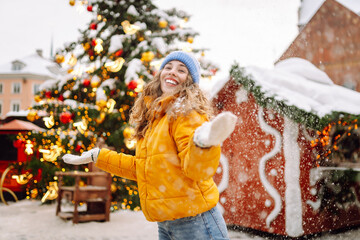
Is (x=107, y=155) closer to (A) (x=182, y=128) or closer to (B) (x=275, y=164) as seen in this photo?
(A) (x=182, y=128)

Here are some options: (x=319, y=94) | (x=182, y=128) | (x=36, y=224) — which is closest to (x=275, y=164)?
(x=319, y=94)

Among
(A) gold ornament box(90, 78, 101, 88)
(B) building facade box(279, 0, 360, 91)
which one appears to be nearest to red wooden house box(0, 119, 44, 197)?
(A) gold ornament box(90, 78, 101, 88)

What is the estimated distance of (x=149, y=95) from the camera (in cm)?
194

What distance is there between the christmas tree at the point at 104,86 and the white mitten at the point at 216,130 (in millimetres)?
5079

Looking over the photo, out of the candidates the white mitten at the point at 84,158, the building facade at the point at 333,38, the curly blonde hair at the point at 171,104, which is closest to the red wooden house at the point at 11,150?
the white mitten at the point at 84,158

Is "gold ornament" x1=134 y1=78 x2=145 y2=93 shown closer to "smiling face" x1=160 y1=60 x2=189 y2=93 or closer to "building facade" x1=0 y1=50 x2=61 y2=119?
"smiling face" x1=160 y1=60 x2=189 y2=93

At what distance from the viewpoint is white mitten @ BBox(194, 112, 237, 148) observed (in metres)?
1.09

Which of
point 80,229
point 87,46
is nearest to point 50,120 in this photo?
point 87,46

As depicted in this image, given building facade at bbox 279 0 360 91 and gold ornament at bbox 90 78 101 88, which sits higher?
building facade at bbox 279 0 360 91

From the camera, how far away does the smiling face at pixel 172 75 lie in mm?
1771

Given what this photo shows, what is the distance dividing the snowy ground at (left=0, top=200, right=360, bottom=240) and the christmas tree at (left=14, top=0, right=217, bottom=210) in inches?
23.4

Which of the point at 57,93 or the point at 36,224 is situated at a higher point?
the point at 57,93

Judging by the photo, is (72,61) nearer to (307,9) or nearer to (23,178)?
(23,178)

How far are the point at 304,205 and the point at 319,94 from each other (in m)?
1.79
